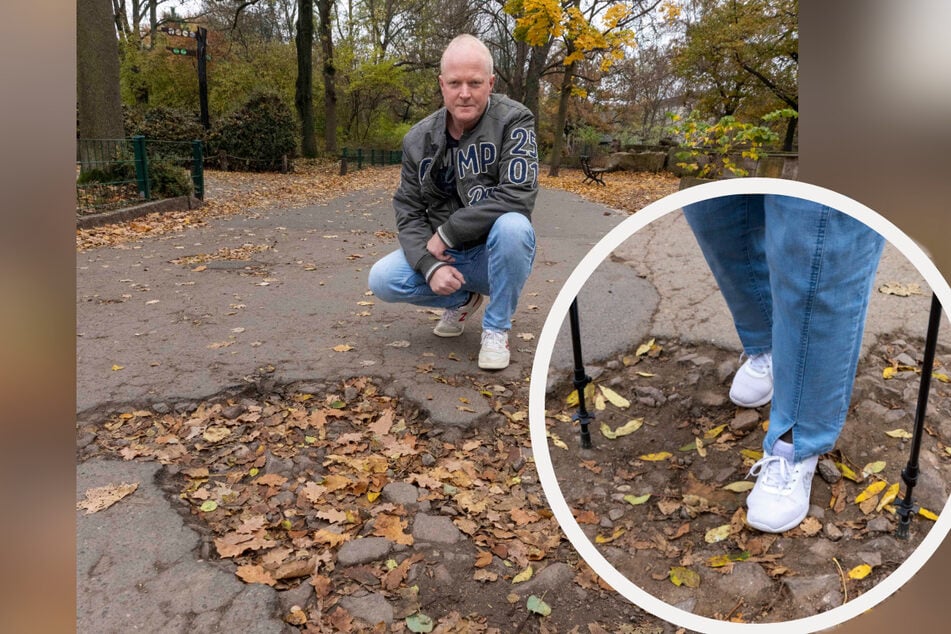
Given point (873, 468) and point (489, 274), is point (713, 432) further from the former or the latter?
point (489, 274)

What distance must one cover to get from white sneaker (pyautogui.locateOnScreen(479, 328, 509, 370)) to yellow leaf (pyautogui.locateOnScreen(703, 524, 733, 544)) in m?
1.52

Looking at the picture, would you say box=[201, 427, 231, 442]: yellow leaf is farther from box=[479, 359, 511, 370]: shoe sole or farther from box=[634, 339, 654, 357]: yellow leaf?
box=[634, 339, 654, 357]: yellow leaf

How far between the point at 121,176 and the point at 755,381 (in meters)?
8.10

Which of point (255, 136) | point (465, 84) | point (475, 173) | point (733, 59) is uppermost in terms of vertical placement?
point (733, 59)

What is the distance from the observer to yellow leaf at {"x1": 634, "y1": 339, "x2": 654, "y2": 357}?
1.44m

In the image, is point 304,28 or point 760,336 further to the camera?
point 304,28

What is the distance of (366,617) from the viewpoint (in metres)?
1.33

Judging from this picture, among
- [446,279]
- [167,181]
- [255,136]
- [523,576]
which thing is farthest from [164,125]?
[523,576]

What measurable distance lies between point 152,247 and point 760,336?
5.79 m

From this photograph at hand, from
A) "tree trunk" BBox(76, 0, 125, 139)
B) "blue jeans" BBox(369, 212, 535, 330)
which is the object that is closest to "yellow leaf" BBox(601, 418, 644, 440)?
"blue jeans" BBox(369, 212, 535, 330)

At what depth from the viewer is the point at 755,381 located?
1250mm

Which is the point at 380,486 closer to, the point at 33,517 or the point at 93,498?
the point at 93,498

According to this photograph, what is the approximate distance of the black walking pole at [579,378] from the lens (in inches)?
40.7

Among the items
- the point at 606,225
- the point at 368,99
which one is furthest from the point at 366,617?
the point at 368,99
